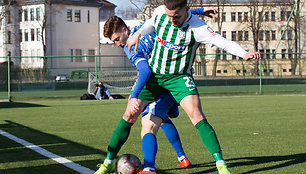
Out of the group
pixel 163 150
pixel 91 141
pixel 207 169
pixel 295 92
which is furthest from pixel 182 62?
pixel 295 92

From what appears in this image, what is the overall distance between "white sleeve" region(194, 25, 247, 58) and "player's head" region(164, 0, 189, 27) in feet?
0.74

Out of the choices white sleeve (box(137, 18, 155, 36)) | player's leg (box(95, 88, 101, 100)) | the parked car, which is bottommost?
player's leg (box(95, 88, 101, 100))

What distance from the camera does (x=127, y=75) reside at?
25078mm

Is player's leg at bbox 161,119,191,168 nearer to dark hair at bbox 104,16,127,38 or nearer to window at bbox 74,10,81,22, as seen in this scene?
dark hair at bbox 104,16,127,38

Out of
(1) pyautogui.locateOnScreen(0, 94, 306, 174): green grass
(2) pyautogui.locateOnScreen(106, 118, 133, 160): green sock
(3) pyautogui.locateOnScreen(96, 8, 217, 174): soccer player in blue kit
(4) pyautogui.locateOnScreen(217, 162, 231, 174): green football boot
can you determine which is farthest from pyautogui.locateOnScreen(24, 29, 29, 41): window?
(4) pyautogui.locateOnScreen(217, 162, 231, 174): green football boot

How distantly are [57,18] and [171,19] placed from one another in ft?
214

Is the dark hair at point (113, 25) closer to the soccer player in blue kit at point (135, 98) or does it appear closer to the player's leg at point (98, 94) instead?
the soccer player in blue kit at point (135, 98)

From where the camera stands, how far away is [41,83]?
2502 cm

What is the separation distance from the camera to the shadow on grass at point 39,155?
525 centimetres

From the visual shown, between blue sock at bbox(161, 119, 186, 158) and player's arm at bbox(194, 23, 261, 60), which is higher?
player's arm at bbox(194, 23, 261, 60)

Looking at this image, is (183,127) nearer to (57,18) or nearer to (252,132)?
(252,132)

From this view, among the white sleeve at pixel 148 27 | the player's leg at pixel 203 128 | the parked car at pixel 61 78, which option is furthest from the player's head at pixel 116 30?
the parked car at pixel 61 78

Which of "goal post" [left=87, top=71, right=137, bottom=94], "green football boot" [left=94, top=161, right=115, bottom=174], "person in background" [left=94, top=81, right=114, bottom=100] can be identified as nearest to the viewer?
"green football boot" [left=94, top=161, right=115, bottom=174]

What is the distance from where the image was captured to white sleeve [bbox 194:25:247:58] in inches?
171
